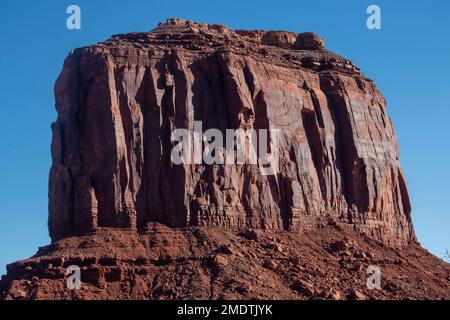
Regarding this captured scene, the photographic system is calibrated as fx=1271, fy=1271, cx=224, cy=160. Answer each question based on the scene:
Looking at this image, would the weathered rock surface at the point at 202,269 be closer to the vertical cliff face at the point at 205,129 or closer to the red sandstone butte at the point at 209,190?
the red sandstone butte at the point at 209,190

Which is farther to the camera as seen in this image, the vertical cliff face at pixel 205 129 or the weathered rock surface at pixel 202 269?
the vertical cliff face at pixel 205 129

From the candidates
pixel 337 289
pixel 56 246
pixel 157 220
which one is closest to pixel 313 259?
pixel 337 289

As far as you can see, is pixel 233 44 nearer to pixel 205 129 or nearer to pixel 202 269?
pixel 205 129

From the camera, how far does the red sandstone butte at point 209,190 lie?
73250mm

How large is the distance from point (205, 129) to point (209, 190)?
170 inches

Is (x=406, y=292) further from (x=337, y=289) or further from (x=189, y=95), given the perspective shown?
(x=189, y=95)

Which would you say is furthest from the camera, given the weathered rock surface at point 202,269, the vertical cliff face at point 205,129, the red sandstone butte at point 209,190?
the vertical cliff face at point 205,129

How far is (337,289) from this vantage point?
74312mm

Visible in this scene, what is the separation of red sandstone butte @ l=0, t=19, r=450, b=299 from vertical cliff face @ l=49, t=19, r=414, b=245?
9 centimetres

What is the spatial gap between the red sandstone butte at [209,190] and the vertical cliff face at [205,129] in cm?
9

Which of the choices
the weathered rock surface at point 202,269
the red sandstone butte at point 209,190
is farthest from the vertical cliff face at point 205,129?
the weathered rock surface at point 202,269

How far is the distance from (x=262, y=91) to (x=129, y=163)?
10946mm
